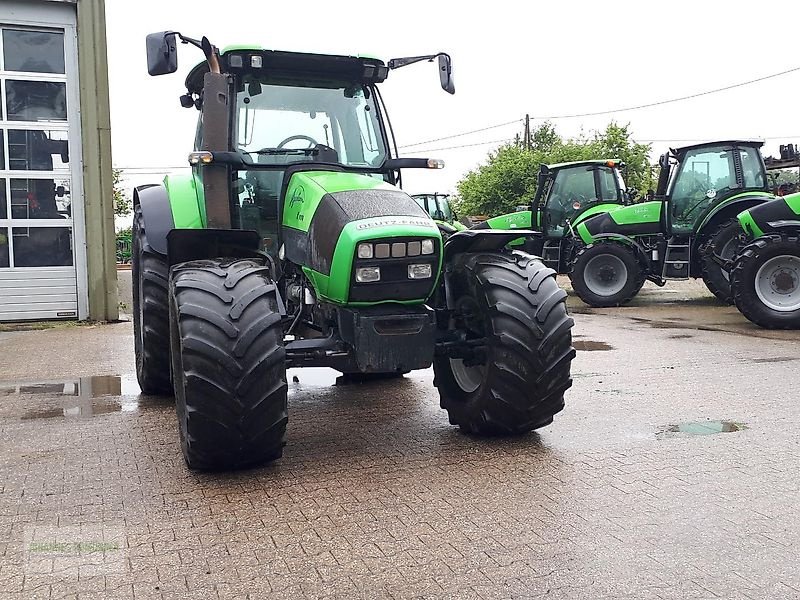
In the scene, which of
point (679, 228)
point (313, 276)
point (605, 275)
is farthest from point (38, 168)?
point (679, 228)

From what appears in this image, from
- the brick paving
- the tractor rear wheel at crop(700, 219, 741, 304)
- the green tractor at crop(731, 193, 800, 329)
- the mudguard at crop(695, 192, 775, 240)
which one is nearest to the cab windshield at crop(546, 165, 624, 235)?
the mudguard at crop(695, 192, 775, 240)

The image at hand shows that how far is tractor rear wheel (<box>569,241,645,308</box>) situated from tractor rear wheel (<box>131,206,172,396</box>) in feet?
29.5

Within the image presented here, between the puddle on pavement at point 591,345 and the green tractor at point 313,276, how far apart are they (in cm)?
414

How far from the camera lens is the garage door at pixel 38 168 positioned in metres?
11.5

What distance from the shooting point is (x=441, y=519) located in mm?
3689

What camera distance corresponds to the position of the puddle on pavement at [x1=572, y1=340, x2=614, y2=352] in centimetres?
910

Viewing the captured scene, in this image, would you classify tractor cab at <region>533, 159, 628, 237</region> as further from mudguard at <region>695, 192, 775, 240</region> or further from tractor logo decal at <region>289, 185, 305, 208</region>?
tractor logo decal at <region>289, 185, 305, 208</region>

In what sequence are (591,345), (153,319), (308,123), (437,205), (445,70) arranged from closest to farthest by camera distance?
(308,123), (445,70), (153,319), (591,345), (437,205)

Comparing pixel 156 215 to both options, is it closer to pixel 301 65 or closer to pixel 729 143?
pixel 301 65

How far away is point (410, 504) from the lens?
3895mm

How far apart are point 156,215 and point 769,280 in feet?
25.3

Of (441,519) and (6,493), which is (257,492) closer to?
(441,519)

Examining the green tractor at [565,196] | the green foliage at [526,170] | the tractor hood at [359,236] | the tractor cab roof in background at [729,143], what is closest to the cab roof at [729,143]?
the tractor cab roof in background at [729,143]

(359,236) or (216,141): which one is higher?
(216,141)
